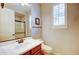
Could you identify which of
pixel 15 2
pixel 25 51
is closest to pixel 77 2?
pixel 15 2

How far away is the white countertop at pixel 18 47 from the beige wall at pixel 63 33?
0.18m

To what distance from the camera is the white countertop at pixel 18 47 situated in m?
1.55

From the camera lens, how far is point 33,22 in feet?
5.89

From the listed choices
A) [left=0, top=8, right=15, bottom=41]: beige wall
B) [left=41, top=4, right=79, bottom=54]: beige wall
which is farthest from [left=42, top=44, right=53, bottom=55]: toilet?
[left=0, top=8, right=15, bottom=41]: beige wall

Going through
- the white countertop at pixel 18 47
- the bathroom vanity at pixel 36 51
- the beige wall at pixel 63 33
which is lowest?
the bathroom vanity at pixel 36 51

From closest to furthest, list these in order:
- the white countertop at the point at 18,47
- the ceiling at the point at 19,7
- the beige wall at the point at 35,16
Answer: the white countertop at the point at 18,47, the ceiling at the point at 19,7, the beige wall at the point at 35,16

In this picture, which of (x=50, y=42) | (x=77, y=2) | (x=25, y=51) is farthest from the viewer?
(x=50, y=42)

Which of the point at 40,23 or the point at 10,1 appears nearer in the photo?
the point at 10,1

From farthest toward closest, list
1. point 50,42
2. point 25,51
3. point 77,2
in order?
point 50,42, point 77,2, point 25,51

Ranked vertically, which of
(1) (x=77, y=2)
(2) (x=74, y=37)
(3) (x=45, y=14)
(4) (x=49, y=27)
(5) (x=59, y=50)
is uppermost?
(1) (x=77, y=2)

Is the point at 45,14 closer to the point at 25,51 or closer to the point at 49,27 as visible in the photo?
the point at 49,27

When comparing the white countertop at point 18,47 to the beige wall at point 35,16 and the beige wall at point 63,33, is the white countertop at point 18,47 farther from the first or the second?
the beige wall at point 63,33

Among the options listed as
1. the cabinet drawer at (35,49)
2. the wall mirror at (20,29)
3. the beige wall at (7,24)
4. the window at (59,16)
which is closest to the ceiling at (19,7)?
the beige wall at (7,24)

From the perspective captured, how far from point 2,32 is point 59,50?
0.81m
